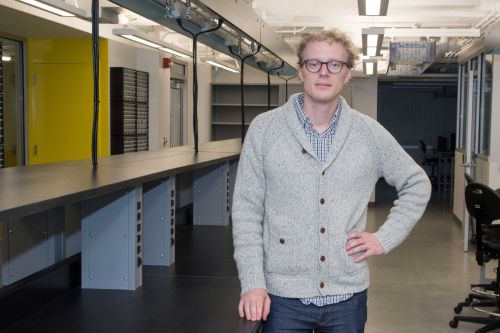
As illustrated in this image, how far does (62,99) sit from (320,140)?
6773 millimetres

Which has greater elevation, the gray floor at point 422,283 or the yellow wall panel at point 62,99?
the yellow wall panel at point 62,99

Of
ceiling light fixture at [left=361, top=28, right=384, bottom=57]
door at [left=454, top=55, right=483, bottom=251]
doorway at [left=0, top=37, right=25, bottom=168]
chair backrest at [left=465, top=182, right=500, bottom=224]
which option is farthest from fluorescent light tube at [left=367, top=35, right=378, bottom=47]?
doorway at [left=0, top=37, right=25, bottom=168]

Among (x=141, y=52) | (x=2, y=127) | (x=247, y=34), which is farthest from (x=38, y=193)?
(x=141, y=52)

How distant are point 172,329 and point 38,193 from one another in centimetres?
58

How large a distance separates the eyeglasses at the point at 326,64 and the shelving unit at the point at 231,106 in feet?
36.9

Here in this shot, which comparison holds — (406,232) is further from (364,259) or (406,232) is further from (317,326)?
(317,326)

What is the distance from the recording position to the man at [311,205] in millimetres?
1792

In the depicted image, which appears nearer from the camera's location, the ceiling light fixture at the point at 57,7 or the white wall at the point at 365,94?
the ceiling light fixture at the point at 57,7

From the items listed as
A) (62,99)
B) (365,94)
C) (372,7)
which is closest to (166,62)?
(62,99)

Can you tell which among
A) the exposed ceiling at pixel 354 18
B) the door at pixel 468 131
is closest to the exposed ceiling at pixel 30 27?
the exposed ceiling at pixel 354 18

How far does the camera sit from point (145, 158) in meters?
3.11

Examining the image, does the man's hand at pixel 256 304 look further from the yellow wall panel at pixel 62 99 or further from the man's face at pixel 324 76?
the yellow wall panel at pixel 62 99

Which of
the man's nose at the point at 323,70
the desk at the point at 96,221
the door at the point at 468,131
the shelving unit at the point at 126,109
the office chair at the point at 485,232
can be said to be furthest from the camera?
the shelving unit at the point at 126,109

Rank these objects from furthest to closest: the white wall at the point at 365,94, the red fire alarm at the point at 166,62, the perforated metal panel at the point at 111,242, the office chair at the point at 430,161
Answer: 1. the office chair at the point at 430,161
2. the white wall at the point at 365,94
3. the red fire alarm at the point at 166,62
4. the perforated metal panel at the point at 111,242
